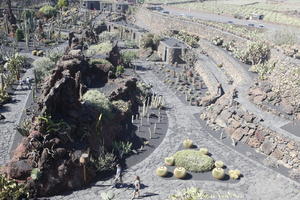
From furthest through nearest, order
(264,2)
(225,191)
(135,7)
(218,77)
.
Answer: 1. (264,2)
2. (135,7)
3. (218,77)
4. (225,191)

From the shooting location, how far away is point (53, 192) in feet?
63.9

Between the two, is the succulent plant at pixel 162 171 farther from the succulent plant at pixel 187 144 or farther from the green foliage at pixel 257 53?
the green foliage at pixel 257 53

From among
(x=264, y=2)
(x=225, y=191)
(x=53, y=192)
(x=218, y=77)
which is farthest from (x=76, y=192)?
(x=264, y=2)

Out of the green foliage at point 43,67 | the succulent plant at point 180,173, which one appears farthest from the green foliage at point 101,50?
the succulent plant at point 180,173

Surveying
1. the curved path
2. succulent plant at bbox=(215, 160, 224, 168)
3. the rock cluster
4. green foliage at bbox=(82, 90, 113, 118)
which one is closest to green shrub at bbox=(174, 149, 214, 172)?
succulent plant at bbox=(215, 160, 224, 168)

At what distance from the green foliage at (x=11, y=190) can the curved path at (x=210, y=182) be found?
1.91m

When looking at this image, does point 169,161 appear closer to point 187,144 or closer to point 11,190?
point 187,144

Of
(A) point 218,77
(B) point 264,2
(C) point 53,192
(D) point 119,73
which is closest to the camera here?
(C) point 53,192

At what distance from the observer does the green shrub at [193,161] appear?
2319 centimetres

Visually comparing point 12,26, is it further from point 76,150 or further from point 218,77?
point 76,150

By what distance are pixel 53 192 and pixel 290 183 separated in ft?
49.2

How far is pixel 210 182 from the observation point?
72.2 ft

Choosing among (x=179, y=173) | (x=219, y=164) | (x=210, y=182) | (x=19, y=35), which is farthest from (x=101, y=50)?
(x=210, y=182)

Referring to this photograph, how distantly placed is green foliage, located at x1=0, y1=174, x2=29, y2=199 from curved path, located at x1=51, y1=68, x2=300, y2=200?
1.91 m
